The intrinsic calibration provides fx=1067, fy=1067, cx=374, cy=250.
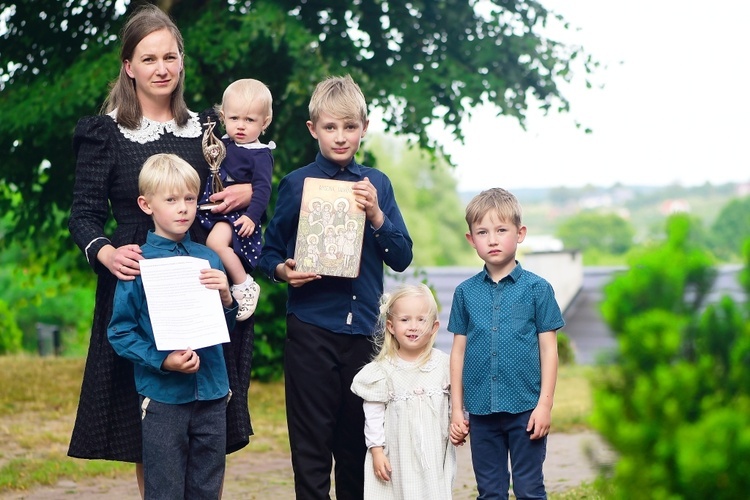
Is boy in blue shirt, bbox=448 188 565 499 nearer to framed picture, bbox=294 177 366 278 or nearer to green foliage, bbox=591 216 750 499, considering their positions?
framed picture, bbox=294 177 366 278

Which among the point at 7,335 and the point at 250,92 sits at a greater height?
the point at 250,92

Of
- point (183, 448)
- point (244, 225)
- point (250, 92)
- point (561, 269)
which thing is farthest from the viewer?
point (561, 269)

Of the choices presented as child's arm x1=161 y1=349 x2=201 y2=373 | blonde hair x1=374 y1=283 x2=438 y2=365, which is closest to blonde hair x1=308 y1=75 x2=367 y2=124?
blonde hair x1=374 y1=283 x2=438 y2=365

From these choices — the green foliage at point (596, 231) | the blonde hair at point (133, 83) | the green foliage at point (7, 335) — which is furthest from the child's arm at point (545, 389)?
the green foliage at point (596, 231)

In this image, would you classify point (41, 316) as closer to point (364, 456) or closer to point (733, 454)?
point (364, 456)

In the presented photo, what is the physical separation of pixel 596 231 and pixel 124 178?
349 ft

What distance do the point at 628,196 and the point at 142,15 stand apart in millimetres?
141606

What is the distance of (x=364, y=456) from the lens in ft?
15.1

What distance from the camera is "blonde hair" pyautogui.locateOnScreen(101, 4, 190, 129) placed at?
4254 millimetres

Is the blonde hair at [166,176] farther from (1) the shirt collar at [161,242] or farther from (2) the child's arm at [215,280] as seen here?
(2) the child's arm at [215,280]

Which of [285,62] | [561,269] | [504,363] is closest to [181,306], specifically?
[504,363]

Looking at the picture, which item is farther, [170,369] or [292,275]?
[292,275]

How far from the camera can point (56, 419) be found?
33.9 feet

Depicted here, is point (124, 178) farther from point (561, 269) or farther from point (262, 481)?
point (561, 269)
